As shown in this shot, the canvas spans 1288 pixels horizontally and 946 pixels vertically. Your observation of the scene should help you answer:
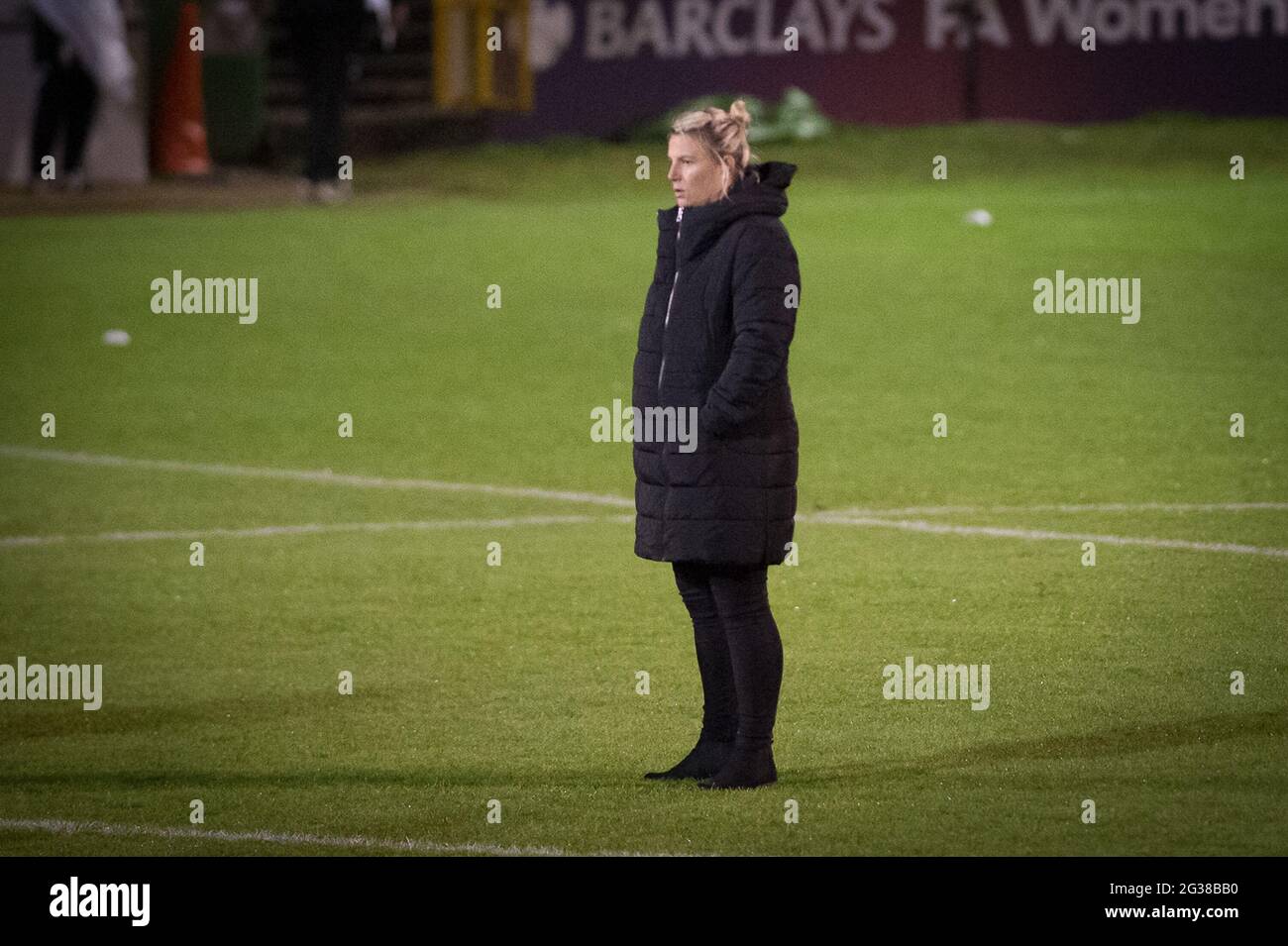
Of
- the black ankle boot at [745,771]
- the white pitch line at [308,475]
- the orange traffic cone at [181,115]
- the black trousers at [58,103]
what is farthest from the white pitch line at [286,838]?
the orange traffic cone at [181,115]

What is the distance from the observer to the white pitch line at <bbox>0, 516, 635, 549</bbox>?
11875 mm

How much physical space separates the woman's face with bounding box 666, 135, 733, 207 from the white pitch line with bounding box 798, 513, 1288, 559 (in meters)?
4.84

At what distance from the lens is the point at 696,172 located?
6801 millimetres

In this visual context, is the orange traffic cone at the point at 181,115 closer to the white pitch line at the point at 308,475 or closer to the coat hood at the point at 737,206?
the white pitch line at the point at 308,475

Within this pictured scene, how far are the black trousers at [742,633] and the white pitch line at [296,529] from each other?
4801mm

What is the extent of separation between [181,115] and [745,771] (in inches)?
689

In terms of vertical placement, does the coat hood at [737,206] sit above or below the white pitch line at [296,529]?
above

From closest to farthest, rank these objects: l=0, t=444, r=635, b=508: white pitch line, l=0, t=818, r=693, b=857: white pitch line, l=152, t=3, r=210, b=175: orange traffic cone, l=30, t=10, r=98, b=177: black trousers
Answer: l=0, t=818, r=693, b=857: white pitch line → l=0, t=444, r=635, b=508: white pitch line → l=30, t=10, r=98, b=177: black trousers → l=152, t=3, r=210, b=175: orange traffic cone

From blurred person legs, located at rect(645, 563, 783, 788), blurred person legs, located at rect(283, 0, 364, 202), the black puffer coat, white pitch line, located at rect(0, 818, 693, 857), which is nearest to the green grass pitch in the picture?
white pitch line, located at rect(0, 818, 693, 857)

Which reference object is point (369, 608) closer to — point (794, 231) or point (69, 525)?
point (69, 525)

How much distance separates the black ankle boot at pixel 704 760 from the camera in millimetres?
7258

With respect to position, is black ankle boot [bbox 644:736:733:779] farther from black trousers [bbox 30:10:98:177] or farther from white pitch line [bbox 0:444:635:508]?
black trousers [bbox 30:10:98:177]

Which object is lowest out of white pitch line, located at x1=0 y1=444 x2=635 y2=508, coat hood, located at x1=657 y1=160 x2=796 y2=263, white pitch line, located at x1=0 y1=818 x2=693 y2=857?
white pitch line, located at x1=0 y1=818 x2=693 y2=857

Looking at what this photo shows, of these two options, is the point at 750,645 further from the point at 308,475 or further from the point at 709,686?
the point at 308,475
